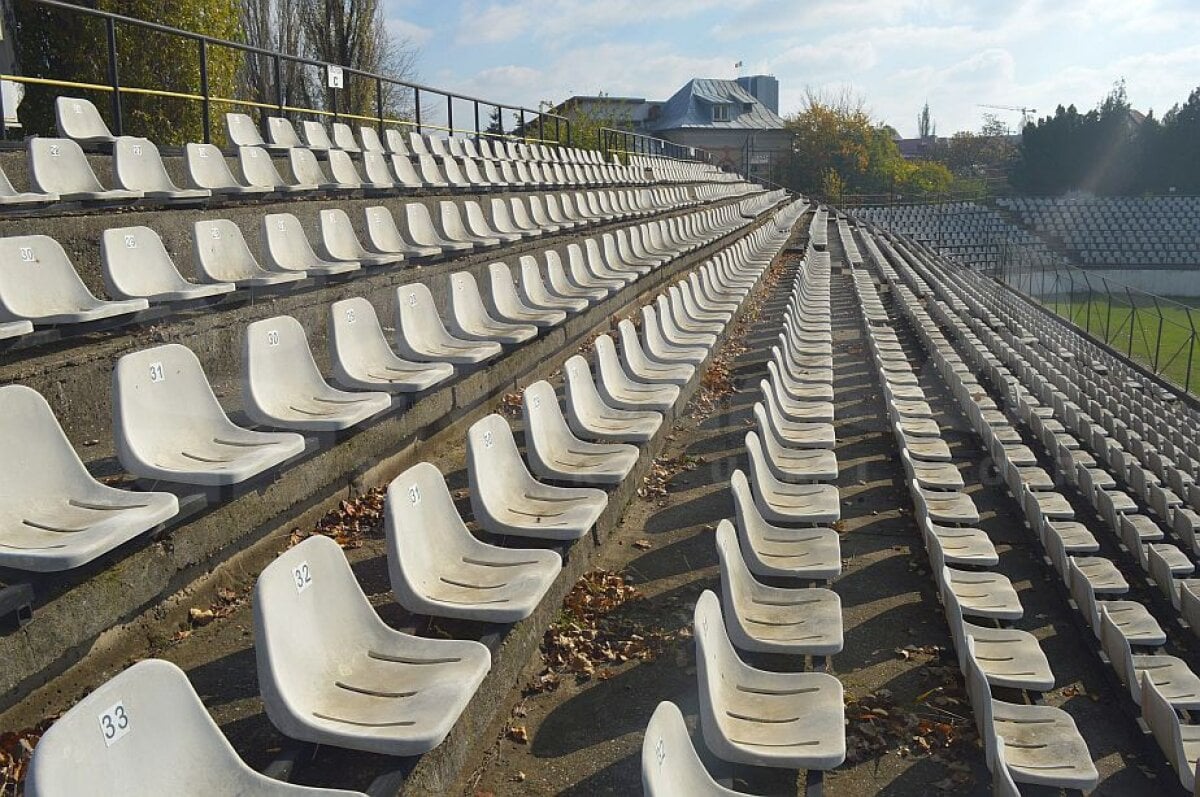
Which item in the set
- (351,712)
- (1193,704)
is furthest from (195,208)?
(1193,704)

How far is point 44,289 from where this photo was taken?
12.3 ft

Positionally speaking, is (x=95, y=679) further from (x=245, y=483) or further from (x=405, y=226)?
(x=405, y=226)

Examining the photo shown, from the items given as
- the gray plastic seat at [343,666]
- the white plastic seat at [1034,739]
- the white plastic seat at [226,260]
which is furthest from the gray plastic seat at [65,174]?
the white plastic seat at [1034,739]

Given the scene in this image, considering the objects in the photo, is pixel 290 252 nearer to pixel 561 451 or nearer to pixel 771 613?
pixel 561 451

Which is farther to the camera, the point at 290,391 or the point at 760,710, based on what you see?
the point at 290,391

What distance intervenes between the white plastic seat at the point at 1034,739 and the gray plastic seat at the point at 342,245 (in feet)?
13.5

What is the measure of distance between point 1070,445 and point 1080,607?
12.3 feet

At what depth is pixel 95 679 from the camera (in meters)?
2.53

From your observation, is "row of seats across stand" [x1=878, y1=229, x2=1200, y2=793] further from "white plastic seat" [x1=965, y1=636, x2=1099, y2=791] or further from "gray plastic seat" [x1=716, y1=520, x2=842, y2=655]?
"gray plastic seat" [x1=716, y1=520, x2=842, y2=655]

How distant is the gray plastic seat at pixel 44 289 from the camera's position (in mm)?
3578

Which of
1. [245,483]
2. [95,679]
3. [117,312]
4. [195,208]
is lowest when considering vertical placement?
[95,679]

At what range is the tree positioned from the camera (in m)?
10.7

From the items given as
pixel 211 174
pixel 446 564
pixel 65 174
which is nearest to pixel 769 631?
pixel 446 564

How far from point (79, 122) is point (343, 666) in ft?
17.5
